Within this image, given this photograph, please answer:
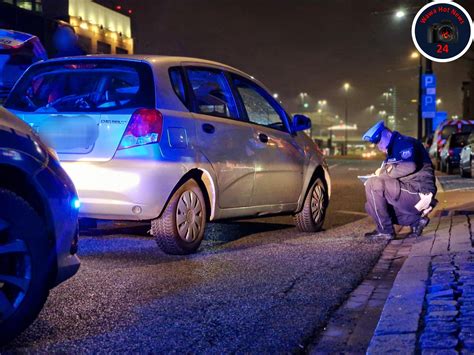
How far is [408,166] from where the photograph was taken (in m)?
6.94

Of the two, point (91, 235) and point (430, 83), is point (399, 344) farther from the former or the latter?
point (430, 83)

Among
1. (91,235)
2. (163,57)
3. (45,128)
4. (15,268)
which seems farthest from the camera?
(91,235)

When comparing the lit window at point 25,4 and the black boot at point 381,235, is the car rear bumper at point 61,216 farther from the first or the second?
the lit window at point 25,4

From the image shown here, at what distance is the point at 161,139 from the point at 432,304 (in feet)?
8.43

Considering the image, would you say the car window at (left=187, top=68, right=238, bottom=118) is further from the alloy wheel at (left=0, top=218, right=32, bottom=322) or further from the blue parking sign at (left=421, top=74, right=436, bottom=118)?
the blue parking sign at (left=421, top=74, right=436, bottom=118)

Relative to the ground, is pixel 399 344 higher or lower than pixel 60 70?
lower

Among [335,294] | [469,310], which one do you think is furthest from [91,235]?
[469,310]

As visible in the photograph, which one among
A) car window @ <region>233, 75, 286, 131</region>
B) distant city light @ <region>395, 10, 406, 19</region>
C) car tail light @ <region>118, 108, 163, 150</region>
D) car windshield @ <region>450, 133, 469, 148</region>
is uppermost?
distant city light @ <region>395, 10, 406, 19</region>

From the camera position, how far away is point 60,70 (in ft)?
20.1

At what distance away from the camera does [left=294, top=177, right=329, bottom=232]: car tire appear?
25.1 feet

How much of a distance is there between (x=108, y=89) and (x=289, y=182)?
2.29m

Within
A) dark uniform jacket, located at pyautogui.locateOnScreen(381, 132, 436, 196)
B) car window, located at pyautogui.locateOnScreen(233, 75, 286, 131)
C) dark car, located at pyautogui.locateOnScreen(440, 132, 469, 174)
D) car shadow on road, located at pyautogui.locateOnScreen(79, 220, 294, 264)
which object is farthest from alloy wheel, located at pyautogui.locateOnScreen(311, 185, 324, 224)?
dark car, located at pyautogui.locateOnScreen(440, 132, 469, 174)

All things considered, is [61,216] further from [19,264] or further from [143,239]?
[143,239]

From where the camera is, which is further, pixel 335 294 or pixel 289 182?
pixel 289 182
